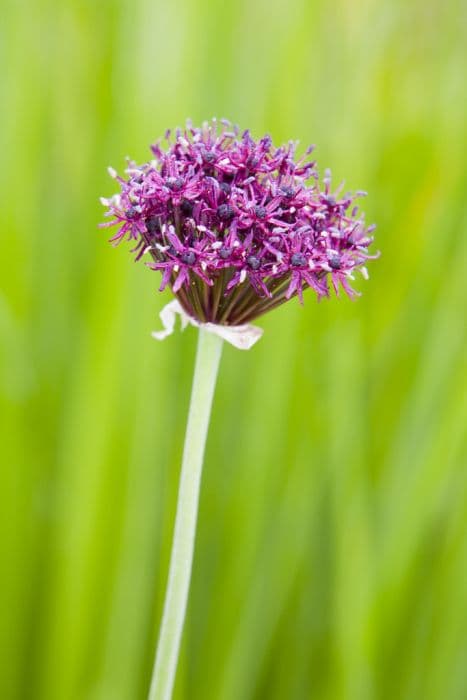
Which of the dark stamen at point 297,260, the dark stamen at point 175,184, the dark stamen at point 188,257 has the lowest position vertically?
the dark stamen at point 188,257

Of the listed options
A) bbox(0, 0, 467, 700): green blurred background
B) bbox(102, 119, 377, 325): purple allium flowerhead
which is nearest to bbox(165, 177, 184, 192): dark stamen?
bbox(102, 119, 377, 325): purple allium flowerhead

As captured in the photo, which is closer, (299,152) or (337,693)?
(337,693)

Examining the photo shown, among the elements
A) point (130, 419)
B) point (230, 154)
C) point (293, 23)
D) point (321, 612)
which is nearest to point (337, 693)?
point (321, 612)

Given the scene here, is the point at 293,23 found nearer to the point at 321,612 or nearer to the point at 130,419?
the point at 130,419

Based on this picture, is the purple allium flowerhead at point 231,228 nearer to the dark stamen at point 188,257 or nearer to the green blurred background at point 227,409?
the dark stamen at point 188,257

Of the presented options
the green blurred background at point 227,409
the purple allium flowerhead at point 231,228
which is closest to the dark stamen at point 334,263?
the purple allium flowerhead at point 231,228

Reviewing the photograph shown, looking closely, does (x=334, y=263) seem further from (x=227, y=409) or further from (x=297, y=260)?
(x=227, y=409)
